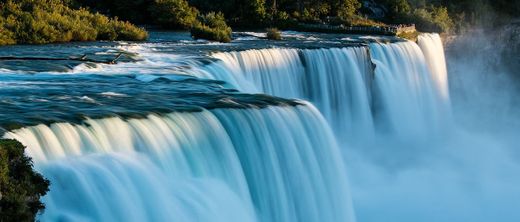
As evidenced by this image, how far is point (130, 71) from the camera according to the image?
1962cm

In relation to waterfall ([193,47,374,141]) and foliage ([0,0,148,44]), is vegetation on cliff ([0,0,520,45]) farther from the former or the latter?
waterfall ([193,47,374,141])

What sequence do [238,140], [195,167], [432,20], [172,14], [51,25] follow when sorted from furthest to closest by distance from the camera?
[432,20] < [172,14] < [51,25] < [238,140] < [195,167]

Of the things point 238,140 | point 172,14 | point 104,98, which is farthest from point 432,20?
point 238,140

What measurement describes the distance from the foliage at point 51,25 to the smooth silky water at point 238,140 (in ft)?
5.94

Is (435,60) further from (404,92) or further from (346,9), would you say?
(346,9)

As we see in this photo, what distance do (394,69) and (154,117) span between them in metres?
20.5

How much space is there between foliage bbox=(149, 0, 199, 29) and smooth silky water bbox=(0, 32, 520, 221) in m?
8.85

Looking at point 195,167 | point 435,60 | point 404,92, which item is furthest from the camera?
point 435,60

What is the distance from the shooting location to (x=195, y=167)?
11.8m

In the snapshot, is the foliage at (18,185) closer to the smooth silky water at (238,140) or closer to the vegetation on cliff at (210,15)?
the smooth silky water at (238,140)

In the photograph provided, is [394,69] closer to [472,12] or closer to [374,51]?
[374,51]

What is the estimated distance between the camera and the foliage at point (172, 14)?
4062 cm

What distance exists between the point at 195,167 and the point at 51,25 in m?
19.4

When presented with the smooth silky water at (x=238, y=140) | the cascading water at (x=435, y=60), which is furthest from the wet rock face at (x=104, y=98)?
the cascading water at (x=435, y=60)
